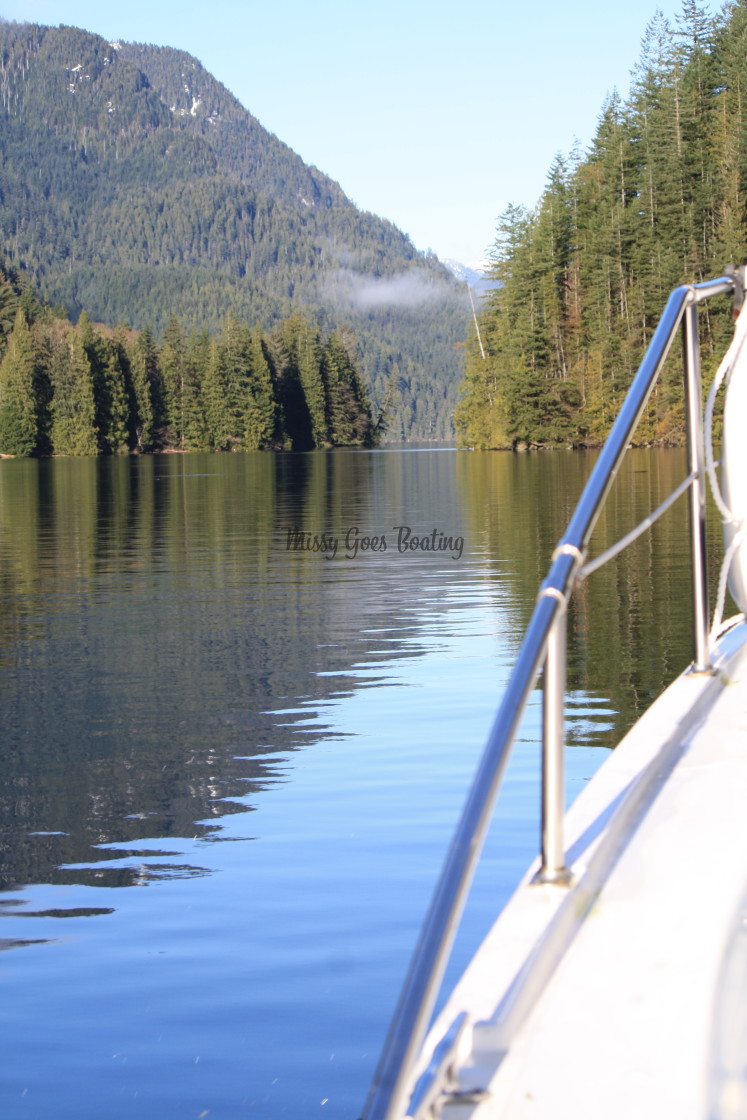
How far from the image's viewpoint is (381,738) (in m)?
7.10

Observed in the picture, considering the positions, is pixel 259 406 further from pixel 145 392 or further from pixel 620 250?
pixel 620 250

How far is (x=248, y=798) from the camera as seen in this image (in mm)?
6043

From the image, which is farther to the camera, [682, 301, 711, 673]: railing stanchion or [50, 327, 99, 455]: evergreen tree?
[50, 327, 99, 455]: evergreen tree

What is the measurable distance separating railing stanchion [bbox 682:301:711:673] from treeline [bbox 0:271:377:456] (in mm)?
97694

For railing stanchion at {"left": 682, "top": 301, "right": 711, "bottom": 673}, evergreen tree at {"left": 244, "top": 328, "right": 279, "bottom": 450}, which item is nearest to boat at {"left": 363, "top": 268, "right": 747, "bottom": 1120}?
railing stanchion at {"left": 682, "top": 301, "right": 711, "bottom": 673}

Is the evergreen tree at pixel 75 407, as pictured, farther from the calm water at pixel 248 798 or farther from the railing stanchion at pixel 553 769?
the railing stanchion at pixel 553 769

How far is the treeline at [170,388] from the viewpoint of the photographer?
100000 mm

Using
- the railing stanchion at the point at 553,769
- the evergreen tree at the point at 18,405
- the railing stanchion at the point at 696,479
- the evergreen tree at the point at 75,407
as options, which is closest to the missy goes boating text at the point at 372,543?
the railing stanchion at the point at 696,479

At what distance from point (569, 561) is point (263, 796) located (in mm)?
4248

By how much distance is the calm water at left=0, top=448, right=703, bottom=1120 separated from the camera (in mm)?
3562

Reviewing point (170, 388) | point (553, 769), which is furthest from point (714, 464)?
point (170, 388)

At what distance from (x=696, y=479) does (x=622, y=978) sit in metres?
1.67

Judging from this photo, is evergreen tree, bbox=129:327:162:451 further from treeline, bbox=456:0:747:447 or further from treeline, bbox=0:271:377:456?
treeline, bbox=456:0:747:447

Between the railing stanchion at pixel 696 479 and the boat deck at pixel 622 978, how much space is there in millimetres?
775
